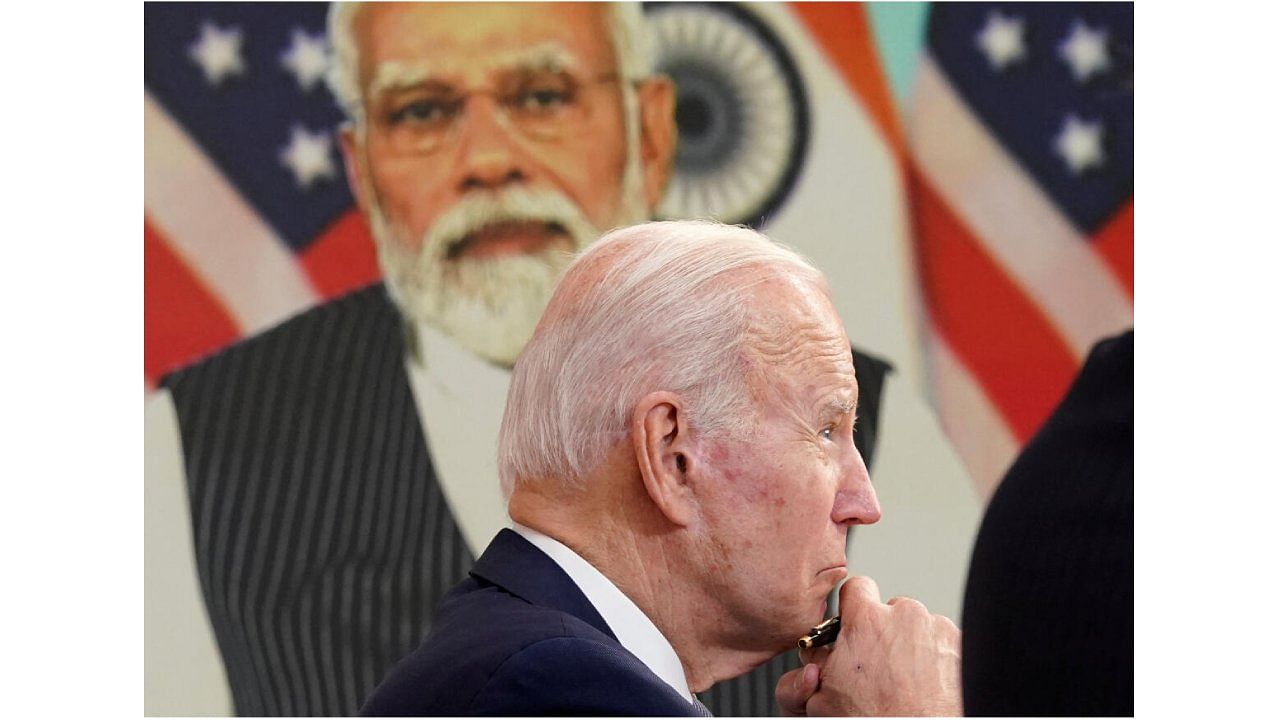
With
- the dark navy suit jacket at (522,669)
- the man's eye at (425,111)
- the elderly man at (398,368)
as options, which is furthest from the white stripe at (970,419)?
the dark navy suit jacket at (522,669)

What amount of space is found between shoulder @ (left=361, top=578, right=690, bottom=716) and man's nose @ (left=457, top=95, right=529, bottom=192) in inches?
66.4

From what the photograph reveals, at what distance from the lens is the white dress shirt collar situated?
144 centimetres

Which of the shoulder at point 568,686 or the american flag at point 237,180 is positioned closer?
the shoulder at point 568,686

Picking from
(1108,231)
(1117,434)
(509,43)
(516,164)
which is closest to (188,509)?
(516,164)

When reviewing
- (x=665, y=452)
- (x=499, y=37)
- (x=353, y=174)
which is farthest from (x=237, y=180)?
(x=665, y=452)

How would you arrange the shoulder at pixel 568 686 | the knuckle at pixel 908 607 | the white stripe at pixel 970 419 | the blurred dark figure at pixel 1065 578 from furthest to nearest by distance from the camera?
1. the white stripe at pixel 970 419
2. the knuckle at pixel 908 607
3. the shoulder at pixel 568 686
4. the blurred dark figure at pixel 1065 578

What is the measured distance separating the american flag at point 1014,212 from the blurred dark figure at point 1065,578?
7.01 ft

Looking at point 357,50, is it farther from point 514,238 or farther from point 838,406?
point 838,406

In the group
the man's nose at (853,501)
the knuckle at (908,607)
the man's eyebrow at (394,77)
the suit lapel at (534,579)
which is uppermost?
the man's eyebrow at (394,77)

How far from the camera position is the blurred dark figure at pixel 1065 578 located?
0.70 meters

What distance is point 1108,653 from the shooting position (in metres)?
0.70

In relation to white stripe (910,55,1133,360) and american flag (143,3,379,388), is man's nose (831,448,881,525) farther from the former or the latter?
american flag (143,3,379,388)

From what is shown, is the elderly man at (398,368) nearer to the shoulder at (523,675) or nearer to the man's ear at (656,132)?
the man's ear at (656,132)

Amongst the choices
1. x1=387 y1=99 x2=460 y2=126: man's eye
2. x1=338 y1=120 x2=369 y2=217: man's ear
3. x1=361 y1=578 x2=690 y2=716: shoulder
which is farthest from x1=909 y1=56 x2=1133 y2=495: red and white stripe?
x1=361 y1=578 x2=690 y2=716: shoulder
